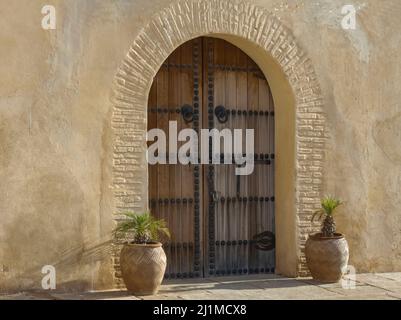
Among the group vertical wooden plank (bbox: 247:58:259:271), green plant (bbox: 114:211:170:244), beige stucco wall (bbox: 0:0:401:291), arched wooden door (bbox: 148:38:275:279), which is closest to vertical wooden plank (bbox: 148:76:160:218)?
arched wooden door (bbox: 148:38:275:279)

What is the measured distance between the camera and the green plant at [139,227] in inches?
266

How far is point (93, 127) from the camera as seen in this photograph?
22.7 ft

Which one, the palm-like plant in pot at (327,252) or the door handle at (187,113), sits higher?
the door handle at (187,113)

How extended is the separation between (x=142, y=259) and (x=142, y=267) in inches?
2.8

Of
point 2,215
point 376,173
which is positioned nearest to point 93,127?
point 2,215

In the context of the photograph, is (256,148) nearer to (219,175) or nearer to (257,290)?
(219,175)

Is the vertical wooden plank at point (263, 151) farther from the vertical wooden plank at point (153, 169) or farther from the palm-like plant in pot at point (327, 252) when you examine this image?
the vertical wooden plank at point (153, 169)

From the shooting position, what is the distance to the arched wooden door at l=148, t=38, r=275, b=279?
306 inches

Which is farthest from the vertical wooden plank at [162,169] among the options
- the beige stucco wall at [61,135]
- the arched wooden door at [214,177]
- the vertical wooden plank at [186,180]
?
the beige stucco wall at [61,135]

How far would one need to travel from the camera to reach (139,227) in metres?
6.74

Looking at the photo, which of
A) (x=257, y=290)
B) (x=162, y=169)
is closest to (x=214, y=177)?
(x=162, y=169)

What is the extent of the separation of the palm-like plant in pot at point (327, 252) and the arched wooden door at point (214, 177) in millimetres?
764

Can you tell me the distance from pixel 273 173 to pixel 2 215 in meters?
3.14

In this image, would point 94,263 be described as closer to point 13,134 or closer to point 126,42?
point 13,134
